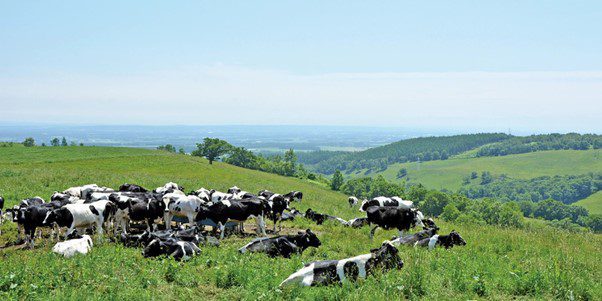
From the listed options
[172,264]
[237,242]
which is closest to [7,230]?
[237,242]

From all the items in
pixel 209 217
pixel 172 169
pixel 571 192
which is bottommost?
pixel 571 192

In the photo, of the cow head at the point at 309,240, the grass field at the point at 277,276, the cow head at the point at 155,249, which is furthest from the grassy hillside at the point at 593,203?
the cow head at the point at 155,249

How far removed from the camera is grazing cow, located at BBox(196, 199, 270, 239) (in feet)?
58.7

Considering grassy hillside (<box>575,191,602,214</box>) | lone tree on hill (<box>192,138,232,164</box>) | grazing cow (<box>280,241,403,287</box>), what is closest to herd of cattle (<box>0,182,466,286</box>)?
grazing cow (<box>280,241,403,287</box>)

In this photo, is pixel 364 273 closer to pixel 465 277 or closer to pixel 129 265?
pixel 465 277

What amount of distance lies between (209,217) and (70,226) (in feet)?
16.8

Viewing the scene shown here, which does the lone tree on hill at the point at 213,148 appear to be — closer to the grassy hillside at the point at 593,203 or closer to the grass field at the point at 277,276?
the grass field at the point at 277,276

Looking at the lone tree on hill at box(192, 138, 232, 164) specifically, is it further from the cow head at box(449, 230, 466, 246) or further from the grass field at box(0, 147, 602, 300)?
the cow head at box(449, 230, 466, 246)

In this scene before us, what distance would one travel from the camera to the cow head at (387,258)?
440 inches

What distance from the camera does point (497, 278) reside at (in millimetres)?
10422

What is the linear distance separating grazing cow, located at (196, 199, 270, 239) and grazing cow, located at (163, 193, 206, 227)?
1.67ft

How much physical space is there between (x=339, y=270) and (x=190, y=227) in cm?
861

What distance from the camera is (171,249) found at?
12820 mm

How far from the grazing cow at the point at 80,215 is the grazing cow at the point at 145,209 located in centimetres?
139
